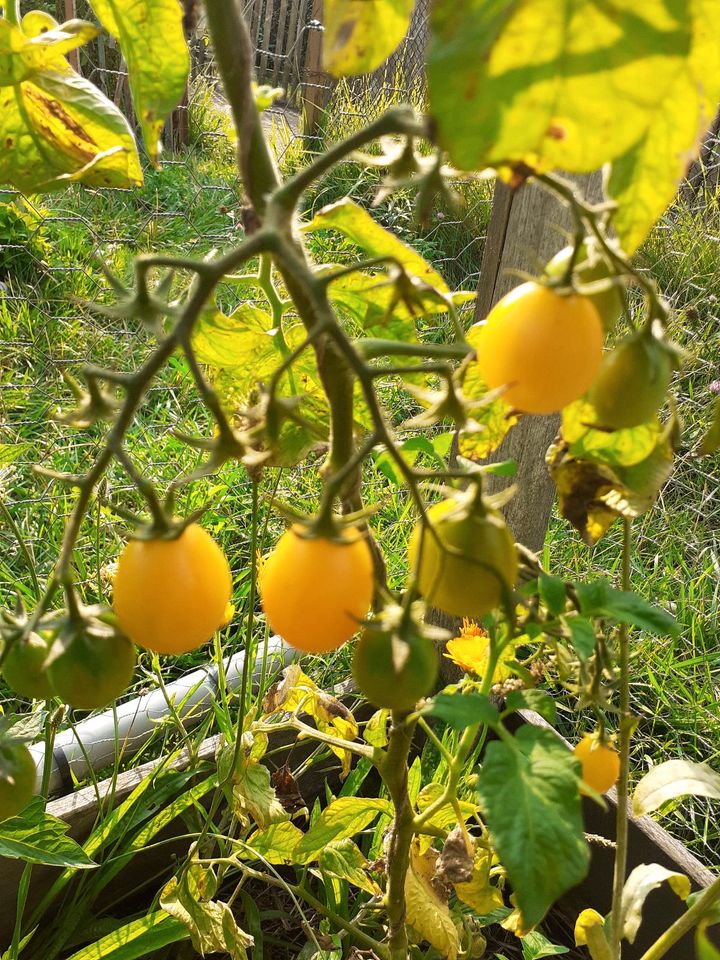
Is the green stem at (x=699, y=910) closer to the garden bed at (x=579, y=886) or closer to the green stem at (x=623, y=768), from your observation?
the green stem at (x=623, y=768)

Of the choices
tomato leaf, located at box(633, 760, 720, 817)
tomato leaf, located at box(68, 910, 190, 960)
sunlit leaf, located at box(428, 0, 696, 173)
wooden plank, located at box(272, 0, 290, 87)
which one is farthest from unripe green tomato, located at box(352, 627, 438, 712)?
wooden plank, located at box(272, 0, 290, 87)

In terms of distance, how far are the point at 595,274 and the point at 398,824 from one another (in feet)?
1.39

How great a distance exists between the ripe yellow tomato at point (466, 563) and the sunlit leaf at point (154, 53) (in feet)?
0.92

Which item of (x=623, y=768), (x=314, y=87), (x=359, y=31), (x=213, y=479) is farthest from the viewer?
(x=314, y=87)

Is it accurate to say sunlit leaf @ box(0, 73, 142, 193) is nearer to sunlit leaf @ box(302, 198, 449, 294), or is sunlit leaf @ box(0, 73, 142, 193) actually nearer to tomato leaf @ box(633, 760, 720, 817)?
sunlit leaf @ box(302, 198, 449, 294)

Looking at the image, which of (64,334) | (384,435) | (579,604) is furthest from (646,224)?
(64,334)

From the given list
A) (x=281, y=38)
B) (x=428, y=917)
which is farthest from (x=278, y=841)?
(x=281, y=38)

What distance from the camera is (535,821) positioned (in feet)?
1.34

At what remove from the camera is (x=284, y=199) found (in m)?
0.35

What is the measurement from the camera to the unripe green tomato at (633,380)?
0.39 meters

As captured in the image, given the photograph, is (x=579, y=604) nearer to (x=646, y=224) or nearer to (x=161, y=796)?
(x=646, y=224)

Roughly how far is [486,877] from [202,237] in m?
2.19

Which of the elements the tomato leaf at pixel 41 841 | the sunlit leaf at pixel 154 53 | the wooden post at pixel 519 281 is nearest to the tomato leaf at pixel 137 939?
the tomato leaf at pixel 41 841

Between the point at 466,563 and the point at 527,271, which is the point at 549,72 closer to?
the point at 466,563
